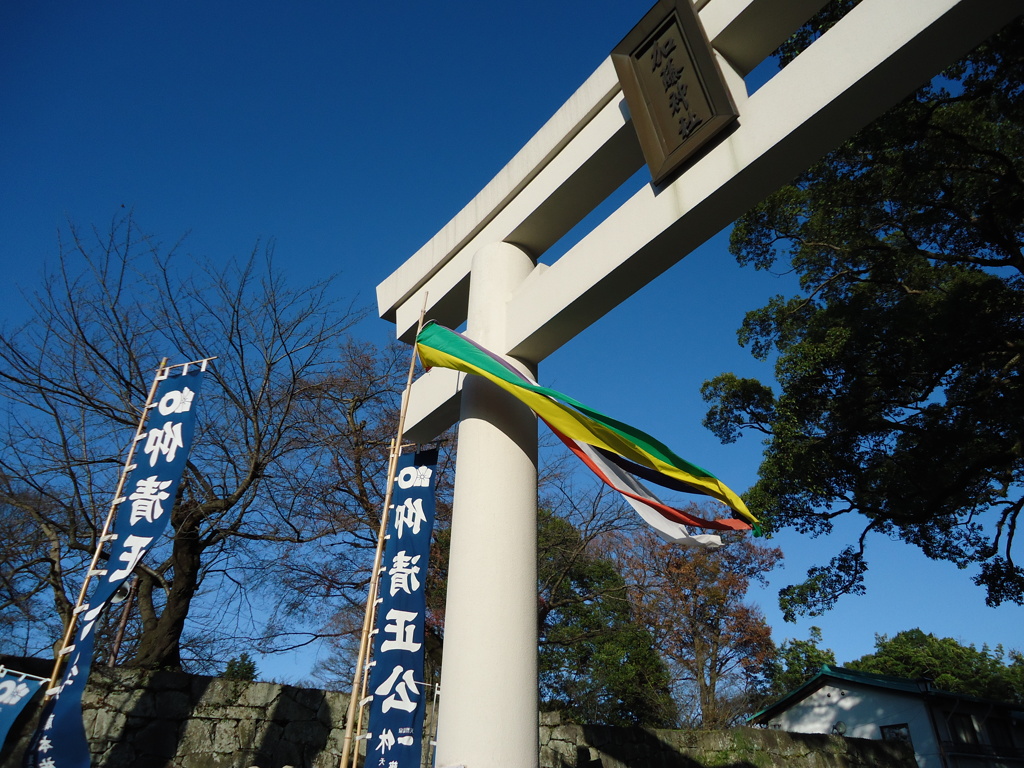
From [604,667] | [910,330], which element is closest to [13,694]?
[910,330]

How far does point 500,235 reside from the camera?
16.2 feet

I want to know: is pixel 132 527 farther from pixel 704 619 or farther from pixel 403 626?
pixel 704 619

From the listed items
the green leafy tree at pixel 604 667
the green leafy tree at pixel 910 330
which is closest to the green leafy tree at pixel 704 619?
the green leafy tree at pixel 604 667

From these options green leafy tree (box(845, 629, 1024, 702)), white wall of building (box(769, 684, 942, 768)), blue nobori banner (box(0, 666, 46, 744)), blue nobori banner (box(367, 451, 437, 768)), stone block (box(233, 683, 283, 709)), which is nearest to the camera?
blue nobori banner (box(0, 666, 46, 744))

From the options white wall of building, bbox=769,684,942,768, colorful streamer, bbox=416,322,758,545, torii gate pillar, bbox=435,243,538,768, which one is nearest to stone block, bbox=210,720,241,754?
torii gate pillar, bbox=435,243,538,768

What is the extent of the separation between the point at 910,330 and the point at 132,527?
752cm

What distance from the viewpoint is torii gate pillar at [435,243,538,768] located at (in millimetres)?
3418

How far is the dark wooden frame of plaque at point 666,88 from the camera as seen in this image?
11.7ft

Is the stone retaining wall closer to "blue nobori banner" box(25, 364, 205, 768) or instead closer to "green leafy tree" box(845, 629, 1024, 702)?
"blue nobori banner" box(25, 364, 205, 768)

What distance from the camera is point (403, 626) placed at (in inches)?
156

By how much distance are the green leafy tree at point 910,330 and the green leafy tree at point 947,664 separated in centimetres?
1547

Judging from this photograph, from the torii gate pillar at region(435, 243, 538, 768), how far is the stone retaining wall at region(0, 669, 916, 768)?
252 centimetres

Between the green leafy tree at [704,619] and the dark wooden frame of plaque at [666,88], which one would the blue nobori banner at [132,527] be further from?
the green leafy tree at [704,619]

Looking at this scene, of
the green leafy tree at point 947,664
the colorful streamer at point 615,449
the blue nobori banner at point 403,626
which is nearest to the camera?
the blue nobori banner at point 403,626
